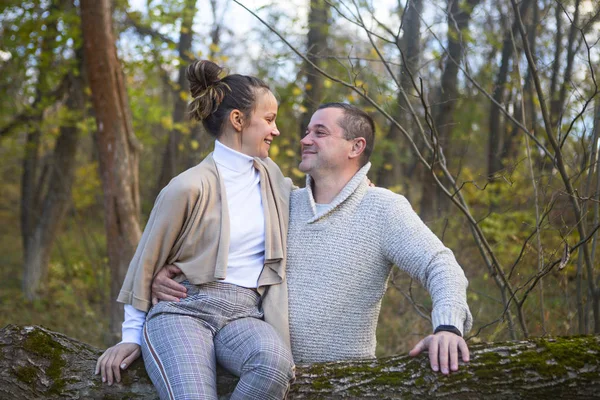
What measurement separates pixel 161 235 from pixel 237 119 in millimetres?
698

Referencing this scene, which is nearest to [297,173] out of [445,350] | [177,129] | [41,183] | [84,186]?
[177,129]

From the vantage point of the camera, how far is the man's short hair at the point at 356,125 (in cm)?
332

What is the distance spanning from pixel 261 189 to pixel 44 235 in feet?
29.4

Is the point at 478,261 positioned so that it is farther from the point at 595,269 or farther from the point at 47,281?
the point at 47,281

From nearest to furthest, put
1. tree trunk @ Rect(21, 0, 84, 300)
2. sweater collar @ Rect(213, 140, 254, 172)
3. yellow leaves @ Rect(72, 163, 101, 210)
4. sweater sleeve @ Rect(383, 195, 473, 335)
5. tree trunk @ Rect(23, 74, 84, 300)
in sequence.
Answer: sweater sleeve @ Rect(383, 195, 473, 335) < sweater collar @ Rect(213, 140, 254, 172) < tree trunk @ Rect(21, 0, 84, 300) < tree trunk @ Rect(23, 74, 84, 300) < yellow leaves @ Rect(72, 163, 101, 210)

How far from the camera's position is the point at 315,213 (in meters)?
3.17

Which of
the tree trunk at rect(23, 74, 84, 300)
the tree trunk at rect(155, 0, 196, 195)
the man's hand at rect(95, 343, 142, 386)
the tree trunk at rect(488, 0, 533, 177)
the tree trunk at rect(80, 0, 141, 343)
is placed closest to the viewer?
the man's hand at rect(95, 343, 142, 386)

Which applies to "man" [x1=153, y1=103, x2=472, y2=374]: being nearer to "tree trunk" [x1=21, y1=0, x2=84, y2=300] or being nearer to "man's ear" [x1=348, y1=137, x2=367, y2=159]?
"man's ear" [x1=348, y1=137, x2=367, y2=159]

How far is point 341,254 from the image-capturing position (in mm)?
3057

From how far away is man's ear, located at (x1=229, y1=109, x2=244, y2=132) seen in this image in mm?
3125

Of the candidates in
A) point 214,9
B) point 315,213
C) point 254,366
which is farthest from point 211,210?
point 214,9

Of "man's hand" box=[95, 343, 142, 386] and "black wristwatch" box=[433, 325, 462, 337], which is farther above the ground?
"black wristwatch" box=[433, 325, 462, 337]

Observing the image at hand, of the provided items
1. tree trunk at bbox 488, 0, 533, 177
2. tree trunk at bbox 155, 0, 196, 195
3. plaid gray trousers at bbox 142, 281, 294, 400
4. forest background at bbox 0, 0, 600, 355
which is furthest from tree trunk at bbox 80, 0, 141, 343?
tree trunk at bbox 488, 0, 533, 177

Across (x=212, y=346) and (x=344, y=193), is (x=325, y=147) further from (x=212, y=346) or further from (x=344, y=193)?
(x=212, y=346)
